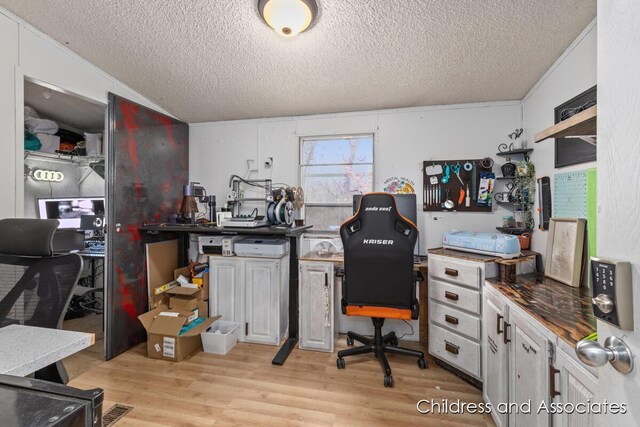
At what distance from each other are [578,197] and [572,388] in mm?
1216

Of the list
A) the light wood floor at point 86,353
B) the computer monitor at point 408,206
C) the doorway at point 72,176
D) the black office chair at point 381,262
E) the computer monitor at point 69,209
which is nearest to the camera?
the black office chair at point 381,262

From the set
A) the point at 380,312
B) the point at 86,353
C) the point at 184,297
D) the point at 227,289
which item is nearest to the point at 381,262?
the point at 380,312

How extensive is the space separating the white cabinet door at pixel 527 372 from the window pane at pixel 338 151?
6.61 ft

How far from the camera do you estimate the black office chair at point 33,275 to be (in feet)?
3.72

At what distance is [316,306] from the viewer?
8.18ft

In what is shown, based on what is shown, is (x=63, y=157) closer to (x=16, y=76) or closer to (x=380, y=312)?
(x=16, y=76)

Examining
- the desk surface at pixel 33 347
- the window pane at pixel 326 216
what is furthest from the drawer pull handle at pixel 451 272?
the desk surface at pixel 33 347

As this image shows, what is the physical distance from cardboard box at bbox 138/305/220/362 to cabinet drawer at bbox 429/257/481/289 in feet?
6.91

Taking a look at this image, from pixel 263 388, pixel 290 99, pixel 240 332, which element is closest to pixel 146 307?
pixel 240 332

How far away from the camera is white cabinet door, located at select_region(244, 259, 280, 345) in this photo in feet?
8.58

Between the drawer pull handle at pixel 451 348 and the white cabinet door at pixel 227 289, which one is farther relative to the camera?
the white cabinet door at pixel 227 289

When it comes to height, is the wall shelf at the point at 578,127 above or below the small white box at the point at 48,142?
below

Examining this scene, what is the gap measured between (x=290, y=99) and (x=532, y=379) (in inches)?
108

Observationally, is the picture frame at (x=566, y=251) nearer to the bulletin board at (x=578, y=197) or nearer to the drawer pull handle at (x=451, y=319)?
the bulletin board at (x=578, y=197)
